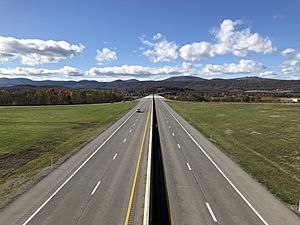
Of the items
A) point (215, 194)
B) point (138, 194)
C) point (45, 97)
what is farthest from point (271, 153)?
point (45, 97)

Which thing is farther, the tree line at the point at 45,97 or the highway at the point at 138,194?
the tree line at the point at 45,97

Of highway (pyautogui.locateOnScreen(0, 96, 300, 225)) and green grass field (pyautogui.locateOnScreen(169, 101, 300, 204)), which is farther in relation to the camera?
green grass field (pyautogui.locateOnScreen(169, 101, 300, 204))

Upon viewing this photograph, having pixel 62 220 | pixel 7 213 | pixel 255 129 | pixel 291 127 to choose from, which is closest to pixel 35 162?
pixel 7 213

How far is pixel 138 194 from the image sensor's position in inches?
685

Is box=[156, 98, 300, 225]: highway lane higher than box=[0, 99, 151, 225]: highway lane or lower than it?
higher

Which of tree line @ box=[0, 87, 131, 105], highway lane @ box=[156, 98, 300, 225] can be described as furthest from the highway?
tree line @ box=[0, 87, 131, 105]

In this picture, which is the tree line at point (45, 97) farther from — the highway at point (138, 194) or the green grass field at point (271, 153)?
the highway at point (138, 194)

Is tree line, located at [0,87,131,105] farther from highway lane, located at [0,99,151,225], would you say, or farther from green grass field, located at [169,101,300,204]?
highway lane, located at [0,99,151,225]

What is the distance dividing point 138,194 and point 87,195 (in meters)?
3.16

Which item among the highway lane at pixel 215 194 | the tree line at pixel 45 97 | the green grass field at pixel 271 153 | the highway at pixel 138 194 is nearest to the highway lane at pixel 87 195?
the highway at pixel 138 194

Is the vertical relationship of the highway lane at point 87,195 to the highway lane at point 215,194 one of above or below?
below

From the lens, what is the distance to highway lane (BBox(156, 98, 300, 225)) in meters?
14.7

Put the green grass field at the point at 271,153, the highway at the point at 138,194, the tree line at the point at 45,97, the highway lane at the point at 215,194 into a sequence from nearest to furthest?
the highway at the point at 138,194 → the highway lane at the point at 215,194 → the green grass field at the point at 271,153 → the tree line at the point at 45,97

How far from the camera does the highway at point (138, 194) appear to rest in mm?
14547
